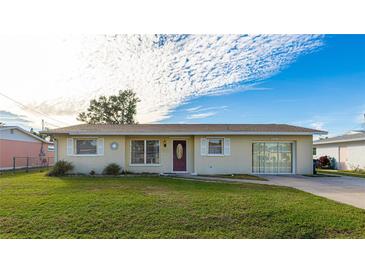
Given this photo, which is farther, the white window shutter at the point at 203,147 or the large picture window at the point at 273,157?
the large picture window at the point at 273,157

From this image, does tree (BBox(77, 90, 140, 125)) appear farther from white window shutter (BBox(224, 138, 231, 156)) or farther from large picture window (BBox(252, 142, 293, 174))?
large picture window (BBox(252, 142, 293, 174))

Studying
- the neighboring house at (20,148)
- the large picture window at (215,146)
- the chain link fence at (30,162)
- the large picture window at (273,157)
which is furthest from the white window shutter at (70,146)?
the large picture window at (273,157)

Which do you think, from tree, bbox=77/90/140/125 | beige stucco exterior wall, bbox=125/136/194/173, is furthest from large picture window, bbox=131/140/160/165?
tree, bbox=77/90/140/125

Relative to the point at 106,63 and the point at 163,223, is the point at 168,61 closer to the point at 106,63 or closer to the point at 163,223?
the point at 106,63

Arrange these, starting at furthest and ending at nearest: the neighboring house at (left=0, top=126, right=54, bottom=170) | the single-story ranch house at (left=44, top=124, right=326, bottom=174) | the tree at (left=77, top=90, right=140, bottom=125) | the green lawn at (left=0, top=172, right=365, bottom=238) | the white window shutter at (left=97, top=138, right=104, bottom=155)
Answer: the tree at (left=77, top=90, right=140, bottom=125) → the neighboring house at (left=0, top=126, right=54, bottom=170) → the white window shutter at (left=97, top=138, right=104, bottom=155) → the single-story ranch house at (left=44, top=124, right=326, bottom=174) → the green lawn at (left=0, top=172, right=365, bottom=238)

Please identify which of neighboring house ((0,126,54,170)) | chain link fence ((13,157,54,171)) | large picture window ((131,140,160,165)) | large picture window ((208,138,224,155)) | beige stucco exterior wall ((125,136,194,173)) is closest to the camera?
large picture window ((208,138,224,155))

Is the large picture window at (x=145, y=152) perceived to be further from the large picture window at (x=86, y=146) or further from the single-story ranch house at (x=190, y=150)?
the large picture window at (x=86, y=146)

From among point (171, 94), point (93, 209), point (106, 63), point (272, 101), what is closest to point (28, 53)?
point (106, 63)

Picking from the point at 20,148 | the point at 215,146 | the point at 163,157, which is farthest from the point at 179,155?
the point at 20,148

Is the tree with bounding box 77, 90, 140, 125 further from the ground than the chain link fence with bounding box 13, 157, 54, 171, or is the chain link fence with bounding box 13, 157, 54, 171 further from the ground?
the tree with bounding box 77, 90, 140, 125

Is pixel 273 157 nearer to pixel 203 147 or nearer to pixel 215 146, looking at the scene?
pixel 215 146

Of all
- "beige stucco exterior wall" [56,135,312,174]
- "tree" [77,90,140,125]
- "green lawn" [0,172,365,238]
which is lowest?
"green lawn" [0,172,365,238]

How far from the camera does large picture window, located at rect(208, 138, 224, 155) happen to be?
512 inches

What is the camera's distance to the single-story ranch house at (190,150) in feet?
41.8
